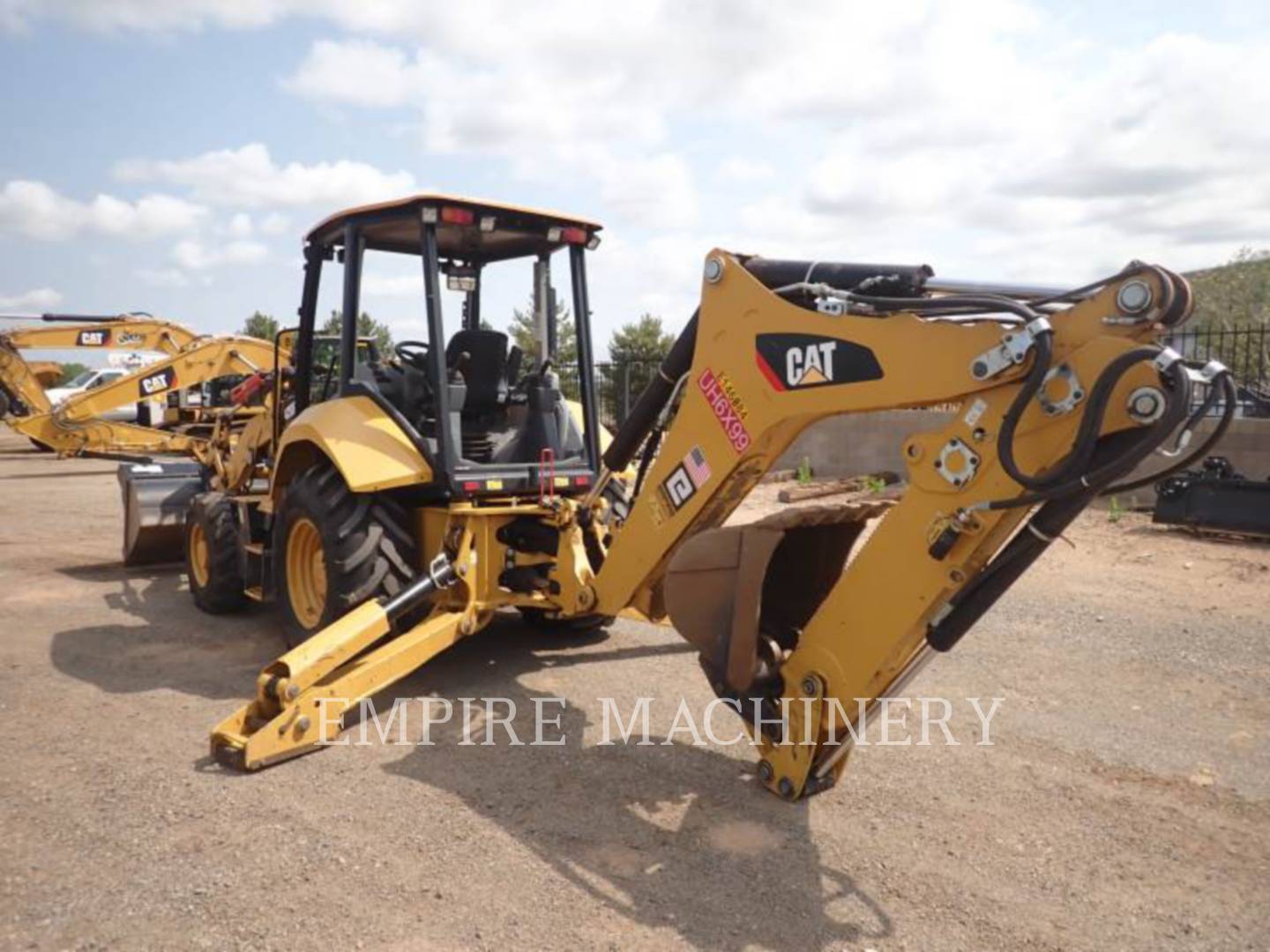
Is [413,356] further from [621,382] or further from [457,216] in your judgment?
[621,382]

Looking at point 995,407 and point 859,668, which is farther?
point 859,668

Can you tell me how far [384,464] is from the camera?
4832 mm

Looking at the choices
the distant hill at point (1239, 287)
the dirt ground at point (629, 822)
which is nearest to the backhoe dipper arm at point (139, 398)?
the dirt ground at point (629, 822)

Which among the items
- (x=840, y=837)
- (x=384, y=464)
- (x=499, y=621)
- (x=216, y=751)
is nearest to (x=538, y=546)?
(x=384, y=464)

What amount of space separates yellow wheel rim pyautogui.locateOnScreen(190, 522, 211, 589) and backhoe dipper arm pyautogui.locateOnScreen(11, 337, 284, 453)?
9.21 meters

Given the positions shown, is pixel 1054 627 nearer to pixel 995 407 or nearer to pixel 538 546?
pixel 538 546

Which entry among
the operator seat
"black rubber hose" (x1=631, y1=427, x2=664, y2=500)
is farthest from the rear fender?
"black rubber hose" (x1=631, y1=427, x2=664, y2=500)

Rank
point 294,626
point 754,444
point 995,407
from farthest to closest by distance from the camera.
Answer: point 294,626, point 754,444, point 995,407

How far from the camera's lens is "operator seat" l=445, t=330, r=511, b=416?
17.6ft

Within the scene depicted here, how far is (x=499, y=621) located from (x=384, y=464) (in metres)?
1.80

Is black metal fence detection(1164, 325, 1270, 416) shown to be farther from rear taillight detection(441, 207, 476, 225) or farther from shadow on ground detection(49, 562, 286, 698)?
shadow on ground detection(49, 562, 286, 698)

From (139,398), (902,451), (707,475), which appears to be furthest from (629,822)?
(139,398)

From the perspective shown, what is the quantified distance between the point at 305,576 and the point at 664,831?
2.99 metres

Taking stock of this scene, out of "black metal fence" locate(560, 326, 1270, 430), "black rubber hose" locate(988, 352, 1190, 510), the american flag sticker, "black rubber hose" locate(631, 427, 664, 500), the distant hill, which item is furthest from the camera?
the distant hill
